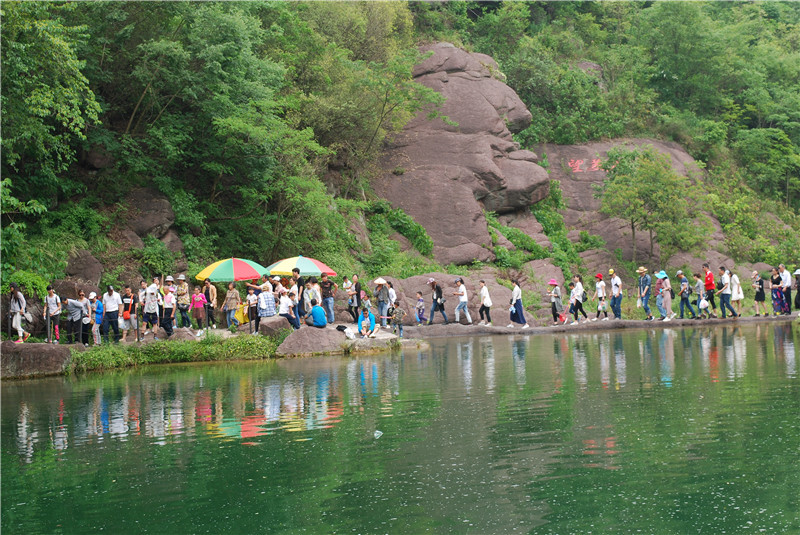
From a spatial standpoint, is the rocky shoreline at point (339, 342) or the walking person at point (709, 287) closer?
the rocky shoreline at point (339, 342)

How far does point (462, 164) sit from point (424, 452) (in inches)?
1195

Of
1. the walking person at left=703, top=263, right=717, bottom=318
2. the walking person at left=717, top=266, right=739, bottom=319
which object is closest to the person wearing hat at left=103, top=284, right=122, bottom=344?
the walking person at left=703, top=263, right=717, bottom=318

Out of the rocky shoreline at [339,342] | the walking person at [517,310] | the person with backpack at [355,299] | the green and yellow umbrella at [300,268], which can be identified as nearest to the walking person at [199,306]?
the rocky shoreline at [339,342]

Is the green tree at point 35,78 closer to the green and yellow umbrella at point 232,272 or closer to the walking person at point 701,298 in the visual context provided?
the green and yellow umbrella at point 232,272

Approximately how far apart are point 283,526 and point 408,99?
29108 mm

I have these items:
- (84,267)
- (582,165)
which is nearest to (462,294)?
(84,267)

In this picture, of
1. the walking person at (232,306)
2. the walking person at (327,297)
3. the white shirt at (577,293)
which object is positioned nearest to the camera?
the walking person at (232,306)

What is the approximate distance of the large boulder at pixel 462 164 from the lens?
3516 cm

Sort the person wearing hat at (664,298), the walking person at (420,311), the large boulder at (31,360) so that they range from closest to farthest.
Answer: the large boulder at (31,360) → the person wearing hat at (664,298) → the walking person at (420,311)

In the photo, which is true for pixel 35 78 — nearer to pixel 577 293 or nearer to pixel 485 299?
pixel 485 299

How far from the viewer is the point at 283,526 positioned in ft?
19.3

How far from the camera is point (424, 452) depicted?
7863mm

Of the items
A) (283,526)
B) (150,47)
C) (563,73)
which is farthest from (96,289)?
(563,73)

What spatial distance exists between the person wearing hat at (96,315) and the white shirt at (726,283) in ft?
57.9
